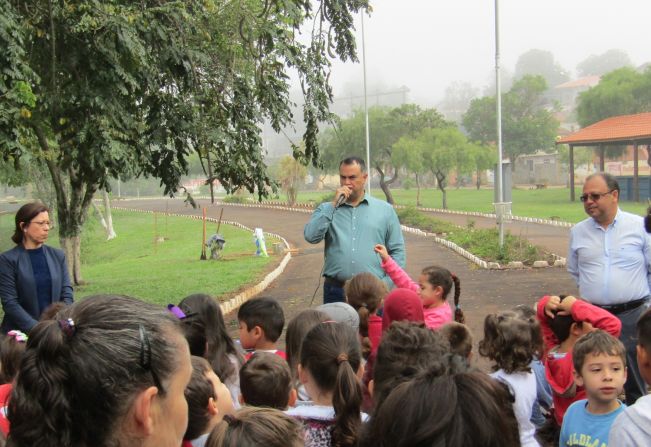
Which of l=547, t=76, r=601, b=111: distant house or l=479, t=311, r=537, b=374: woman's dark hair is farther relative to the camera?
l=547, t=76, r=601, b=111: distant house

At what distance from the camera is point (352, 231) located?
5.04 meters

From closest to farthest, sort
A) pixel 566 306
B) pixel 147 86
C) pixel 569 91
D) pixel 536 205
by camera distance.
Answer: pixel 566 306
pixel 147 86
pixel 536 205
pixel 569 91

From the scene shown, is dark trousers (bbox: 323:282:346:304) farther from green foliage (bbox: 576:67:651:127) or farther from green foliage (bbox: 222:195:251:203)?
green foliage (bbox: 222:195:251:203)

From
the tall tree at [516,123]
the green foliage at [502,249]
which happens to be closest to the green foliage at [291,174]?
the green foliage at [502,249]

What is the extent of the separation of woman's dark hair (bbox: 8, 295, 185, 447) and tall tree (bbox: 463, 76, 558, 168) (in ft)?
182

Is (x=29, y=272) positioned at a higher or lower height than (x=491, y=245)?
higher

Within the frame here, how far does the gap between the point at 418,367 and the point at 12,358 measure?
77.3 inches

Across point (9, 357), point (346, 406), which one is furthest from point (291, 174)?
point (346, 406)

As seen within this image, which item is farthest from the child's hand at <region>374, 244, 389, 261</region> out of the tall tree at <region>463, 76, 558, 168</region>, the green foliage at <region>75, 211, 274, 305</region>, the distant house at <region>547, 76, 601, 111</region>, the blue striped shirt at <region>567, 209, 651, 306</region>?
the distant house at <region>547, 76, 601, 111</region>

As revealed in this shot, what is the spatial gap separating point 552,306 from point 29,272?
357 centimetres

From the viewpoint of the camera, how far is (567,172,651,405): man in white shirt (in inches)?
180

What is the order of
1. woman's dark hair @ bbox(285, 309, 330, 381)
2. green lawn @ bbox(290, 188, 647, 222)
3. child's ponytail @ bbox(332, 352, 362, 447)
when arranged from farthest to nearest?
green lawn @ bbox(290, 188, 647, 222) < woman's dark hair @ bbox(285, 309, 330, 381) < child's ponytail @ bbox(332, 352, 362, 447)

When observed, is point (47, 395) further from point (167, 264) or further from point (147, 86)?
point (167, 264)

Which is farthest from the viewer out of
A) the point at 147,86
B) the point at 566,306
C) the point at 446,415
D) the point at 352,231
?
the point at 147,86
